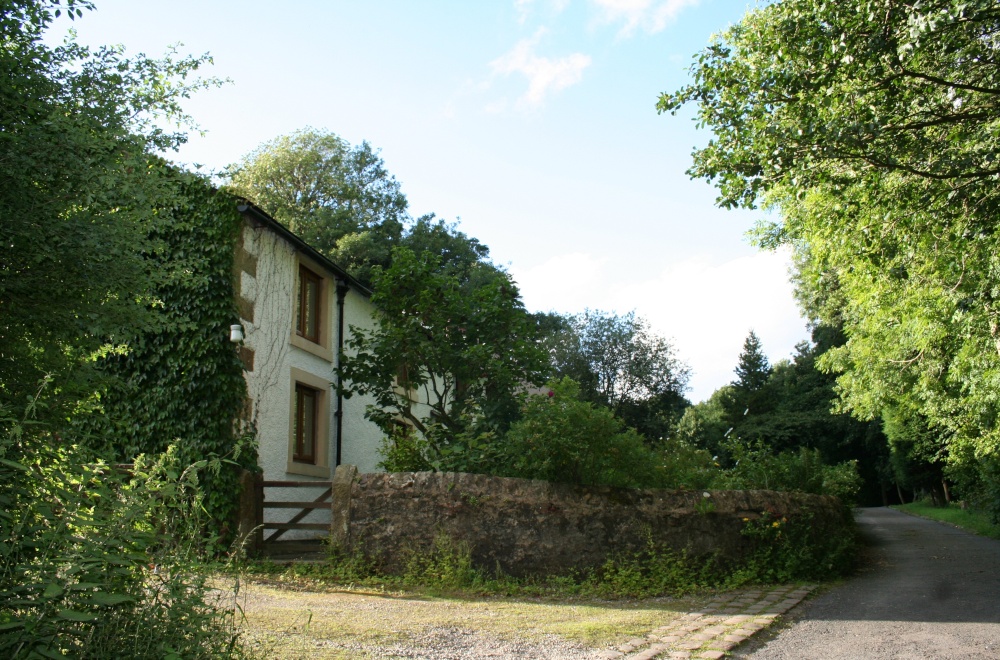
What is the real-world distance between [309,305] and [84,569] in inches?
491

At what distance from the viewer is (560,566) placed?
370 inches

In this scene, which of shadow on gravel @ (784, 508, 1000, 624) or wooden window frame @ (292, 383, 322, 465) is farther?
wooden window frame @ (292, 383, 322, 465)

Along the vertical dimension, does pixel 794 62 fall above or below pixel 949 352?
above

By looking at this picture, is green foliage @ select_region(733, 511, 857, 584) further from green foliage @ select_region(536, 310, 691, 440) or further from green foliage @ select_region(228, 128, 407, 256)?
green foliage @ select_region(536, 310, 691, 440)

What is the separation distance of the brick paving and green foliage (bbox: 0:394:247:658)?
3.17 m

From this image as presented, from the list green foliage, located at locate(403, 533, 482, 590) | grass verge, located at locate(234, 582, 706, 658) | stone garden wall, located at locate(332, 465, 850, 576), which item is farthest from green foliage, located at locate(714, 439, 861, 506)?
green foliage, located at locate(403, 533, 482, 590)

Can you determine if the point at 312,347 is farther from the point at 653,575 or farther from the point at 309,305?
the point at 653,575

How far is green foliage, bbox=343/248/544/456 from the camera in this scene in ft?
44.1

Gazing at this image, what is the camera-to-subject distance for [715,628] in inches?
268

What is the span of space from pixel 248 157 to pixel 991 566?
107ft

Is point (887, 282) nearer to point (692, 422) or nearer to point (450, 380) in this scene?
point (450, 380)

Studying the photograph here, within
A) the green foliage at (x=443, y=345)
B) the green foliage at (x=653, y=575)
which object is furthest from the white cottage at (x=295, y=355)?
the green foliage at (x=653, y=575)

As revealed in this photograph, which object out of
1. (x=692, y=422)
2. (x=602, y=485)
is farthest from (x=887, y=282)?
(x=692, y=422)

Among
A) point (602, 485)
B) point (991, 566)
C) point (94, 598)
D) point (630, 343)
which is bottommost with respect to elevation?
point (991, 566)
